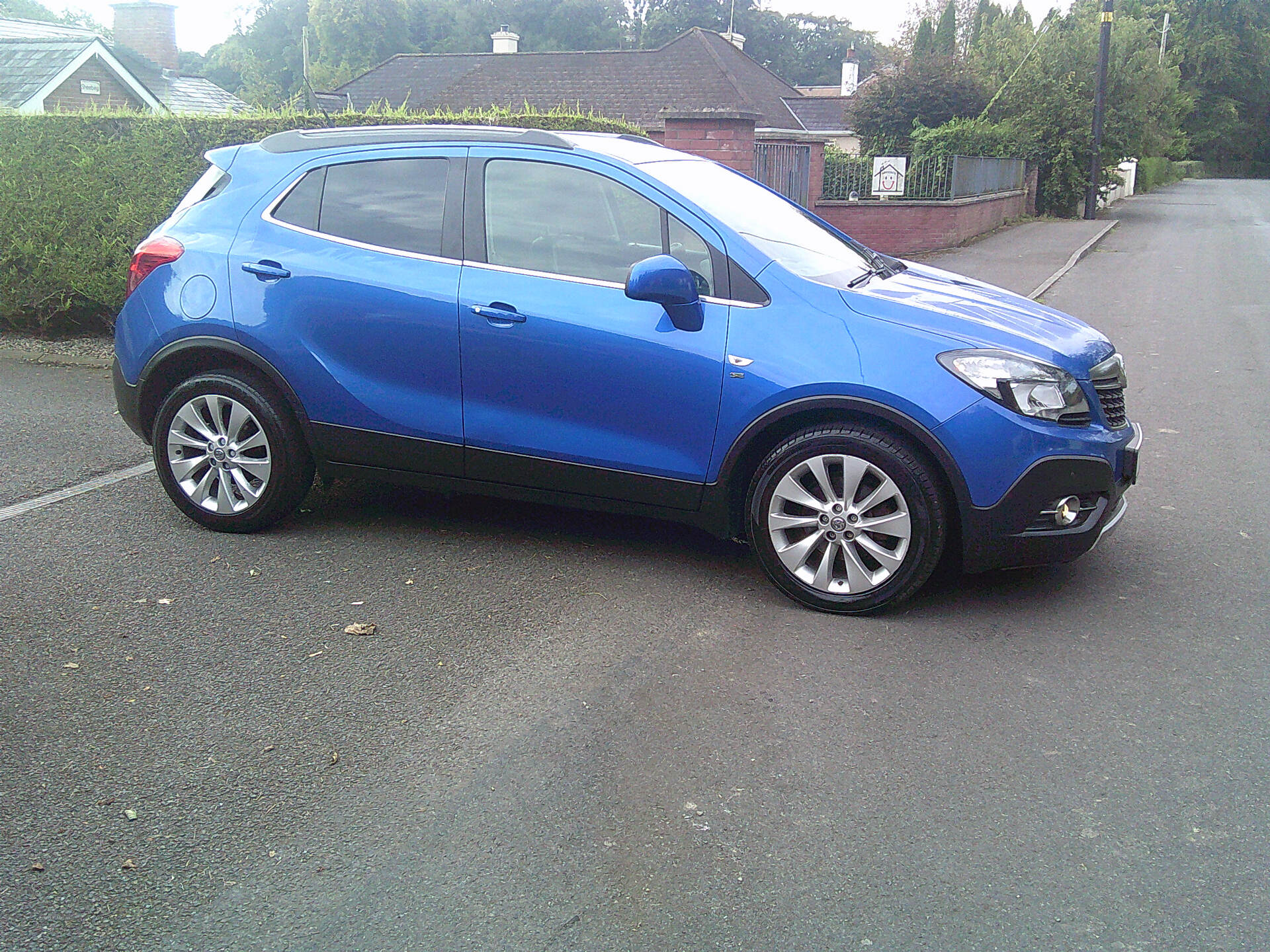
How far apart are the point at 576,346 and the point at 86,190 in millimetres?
7235

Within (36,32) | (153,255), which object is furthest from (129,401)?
(36,32)

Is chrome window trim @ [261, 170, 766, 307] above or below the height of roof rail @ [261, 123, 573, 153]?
below

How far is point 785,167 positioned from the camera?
18594 mm

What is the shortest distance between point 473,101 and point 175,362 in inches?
1525

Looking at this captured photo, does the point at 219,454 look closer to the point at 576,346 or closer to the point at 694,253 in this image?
the point at 576,346

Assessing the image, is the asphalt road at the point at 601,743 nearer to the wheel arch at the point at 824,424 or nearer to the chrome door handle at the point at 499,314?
the wheel arch at the point at 824,424

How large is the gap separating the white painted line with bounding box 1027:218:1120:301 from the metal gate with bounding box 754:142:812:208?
12.4ft

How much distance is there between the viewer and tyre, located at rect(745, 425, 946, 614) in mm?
4633

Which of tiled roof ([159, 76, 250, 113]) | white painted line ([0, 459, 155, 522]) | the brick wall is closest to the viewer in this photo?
white painted line ([0, 459, 155, 522])

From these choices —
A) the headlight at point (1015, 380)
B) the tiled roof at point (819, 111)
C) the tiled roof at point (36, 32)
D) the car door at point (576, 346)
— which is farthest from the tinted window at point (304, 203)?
the tiled roof at point (819, 111)

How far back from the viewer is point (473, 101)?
42.0 m

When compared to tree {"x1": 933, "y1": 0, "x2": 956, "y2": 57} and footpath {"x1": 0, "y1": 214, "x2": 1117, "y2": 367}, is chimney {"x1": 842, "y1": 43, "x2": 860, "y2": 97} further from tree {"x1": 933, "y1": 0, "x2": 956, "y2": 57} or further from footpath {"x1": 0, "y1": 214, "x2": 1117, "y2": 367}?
footpath {"x1": 0, "y1": 214, "x2": 1117, "y2": 367}

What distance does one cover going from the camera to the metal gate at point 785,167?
17.4 meters

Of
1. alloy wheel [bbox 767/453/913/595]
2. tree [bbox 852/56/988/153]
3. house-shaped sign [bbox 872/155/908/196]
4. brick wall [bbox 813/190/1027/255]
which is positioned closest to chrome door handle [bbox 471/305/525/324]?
alloy wheel [bbox 767/453/913/595]
